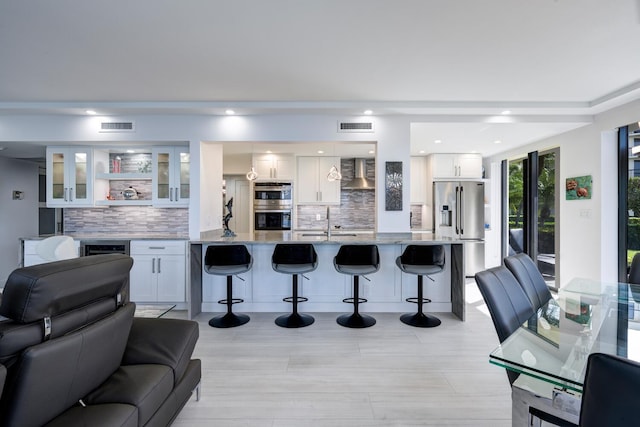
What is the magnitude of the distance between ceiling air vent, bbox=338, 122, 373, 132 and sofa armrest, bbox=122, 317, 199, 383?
2929 mm

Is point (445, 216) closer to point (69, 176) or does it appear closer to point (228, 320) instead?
point (228, 320)

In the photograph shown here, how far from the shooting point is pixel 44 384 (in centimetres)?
106

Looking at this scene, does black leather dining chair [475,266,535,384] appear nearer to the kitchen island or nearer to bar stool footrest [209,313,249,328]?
the kitchen island

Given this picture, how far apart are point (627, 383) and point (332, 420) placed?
5.31ft

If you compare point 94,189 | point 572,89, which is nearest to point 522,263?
point 572,89

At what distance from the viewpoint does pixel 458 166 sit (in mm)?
5754

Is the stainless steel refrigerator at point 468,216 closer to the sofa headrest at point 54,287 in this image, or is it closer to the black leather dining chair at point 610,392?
the black leather dining chair at point 610,392

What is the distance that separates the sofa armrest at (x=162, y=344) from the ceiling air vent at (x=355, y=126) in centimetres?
293

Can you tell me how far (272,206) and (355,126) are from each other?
274 centimetres

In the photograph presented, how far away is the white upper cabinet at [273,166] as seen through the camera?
593 cm

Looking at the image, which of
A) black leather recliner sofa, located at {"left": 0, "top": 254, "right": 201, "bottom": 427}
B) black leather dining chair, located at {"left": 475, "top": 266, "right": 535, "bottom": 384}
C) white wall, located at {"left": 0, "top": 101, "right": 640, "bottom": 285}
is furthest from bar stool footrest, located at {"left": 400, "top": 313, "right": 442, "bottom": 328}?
black leather recliner sofa, located at {"left": 0, "top": 254, "right": 201, "bottom": 427}

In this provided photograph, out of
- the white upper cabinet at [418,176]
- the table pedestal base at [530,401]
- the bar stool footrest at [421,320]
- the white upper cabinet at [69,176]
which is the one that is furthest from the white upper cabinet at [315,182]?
the table pedestal base at [530,401]

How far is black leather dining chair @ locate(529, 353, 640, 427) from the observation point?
614 millimetres

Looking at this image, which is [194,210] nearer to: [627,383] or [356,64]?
[356,64]
